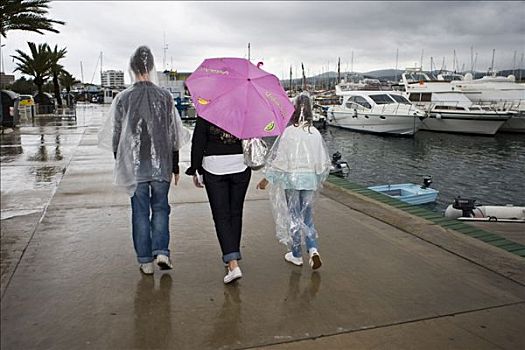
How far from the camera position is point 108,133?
151 inches

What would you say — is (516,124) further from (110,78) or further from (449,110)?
(110,78)

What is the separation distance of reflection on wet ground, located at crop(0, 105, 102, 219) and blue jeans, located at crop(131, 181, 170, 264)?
2298 mm

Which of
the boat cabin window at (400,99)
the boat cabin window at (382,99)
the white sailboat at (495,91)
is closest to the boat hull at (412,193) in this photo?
the boat cabin window at (382,99)

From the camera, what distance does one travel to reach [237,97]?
11.8 feet

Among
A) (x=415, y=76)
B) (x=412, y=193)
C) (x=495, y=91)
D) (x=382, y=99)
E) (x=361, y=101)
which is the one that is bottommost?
(x=412, y=193)

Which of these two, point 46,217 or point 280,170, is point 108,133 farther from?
point 46,217

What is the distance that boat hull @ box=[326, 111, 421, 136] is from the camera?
3133cm

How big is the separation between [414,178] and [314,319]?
612 inches

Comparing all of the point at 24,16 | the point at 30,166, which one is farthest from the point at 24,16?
the point at 30,166

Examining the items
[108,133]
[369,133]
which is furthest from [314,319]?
[369,133]

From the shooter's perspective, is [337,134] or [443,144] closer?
[443,144]

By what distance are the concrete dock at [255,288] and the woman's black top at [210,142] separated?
1.00 m

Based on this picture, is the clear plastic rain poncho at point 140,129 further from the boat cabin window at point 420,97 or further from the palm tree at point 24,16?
the boat cabin window at point 420,97

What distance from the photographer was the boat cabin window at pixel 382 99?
110 feet
